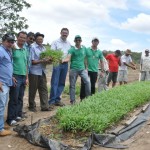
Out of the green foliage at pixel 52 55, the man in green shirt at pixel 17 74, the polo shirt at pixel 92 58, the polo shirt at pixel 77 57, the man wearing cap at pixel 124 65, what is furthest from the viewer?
the man wearing cap at pixel 124 65

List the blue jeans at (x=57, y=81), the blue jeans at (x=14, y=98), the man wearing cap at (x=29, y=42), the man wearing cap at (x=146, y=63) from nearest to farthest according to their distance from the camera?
the blue jeans at (x=14, y=98)
the man wearing cap at (x=29, y=42)
the blue jeans at (x=57, y=81)
the man wearing cap at (x=146, y=63)

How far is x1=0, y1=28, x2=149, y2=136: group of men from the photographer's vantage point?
23.3 feet

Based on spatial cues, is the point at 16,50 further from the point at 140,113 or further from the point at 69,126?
the point at 140,113

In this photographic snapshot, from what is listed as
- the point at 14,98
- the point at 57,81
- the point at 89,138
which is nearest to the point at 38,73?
the point at 57,81

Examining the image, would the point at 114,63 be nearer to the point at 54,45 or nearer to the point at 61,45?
the point at 61,45

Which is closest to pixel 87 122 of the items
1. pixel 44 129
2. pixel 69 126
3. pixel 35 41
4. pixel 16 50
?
pixel 69 126

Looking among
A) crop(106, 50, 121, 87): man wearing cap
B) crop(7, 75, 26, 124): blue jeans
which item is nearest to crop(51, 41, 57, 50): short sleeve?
crop(7, 75, 26, 124): blue jeans

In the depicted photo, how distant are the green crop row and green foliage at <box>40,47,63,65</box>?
3.92 feet

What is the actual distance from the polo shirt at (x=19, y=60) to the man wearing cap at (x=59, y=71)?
1.72 metres

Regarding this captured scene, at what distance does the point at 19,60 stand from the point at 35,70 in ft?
3.82

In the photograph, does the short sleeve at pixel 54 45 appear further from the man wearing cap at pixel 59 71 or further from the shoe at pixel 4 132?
the shoe at pixel 4 132

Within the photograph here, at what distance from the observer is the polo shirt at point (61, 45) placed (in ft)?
31.4

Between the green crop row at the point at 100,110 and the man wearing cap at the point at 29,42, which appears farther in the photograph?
the man wearing cap at the point at 29,42

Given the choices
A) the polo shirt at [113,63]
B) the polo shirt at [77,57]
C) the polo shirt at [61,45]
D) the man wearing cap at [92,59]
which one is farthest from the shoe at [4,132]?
the polo shirt at [113,63]
